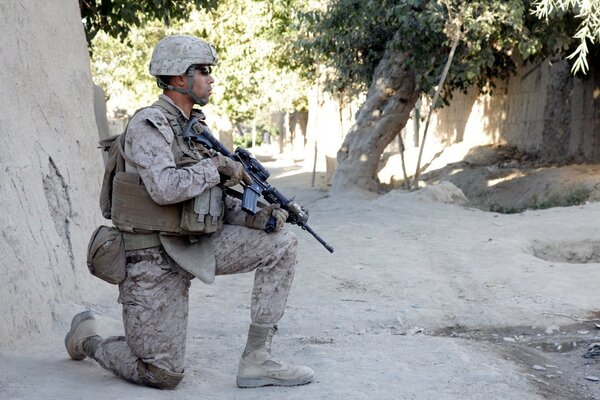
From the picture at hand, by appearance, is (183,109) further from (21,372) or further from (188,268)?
(21,372)

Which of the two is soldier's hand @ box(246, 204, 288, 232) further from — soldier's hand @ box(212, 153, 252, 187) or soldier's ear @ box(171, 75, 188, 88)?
soldier's ear @ box(171, 75, 188, 88)

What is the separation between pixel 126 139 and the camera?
11.6ft

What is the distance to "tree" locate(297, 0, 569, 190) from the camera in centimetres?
1159

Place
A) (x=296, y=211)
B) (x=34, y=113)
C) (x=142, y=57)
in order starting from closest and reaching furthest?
(x=296, y=211)
(x=34, y=113)
(x=142, y=57)

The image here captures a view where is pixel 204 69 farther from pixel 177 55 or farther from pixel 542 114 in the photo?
pixel 542 114

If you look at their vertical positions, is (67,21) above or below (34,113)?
above

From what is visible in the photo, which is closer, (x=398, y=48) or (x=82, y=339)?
(x=82, y=339)

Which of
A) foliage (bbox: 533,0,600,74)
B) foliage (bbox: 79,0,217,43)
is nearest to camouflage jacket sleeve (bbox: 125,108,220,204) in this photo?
foliage (bbox: 533,0,600,74)

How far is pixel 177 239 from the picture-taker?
3.62 m

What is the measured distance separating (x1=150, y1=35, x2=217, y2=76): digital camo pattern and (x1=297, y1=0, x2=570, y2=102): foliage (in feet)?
26.5

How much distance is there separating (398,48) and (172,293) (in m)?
9.69

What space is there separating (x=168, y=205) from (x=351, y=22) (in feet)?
32.7

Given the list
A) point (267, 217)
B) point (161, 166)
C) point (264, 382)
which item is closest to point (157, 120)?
point (161, 166)

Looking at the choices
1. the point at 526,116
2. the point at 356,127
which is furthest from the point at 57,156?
the point at 526,116
